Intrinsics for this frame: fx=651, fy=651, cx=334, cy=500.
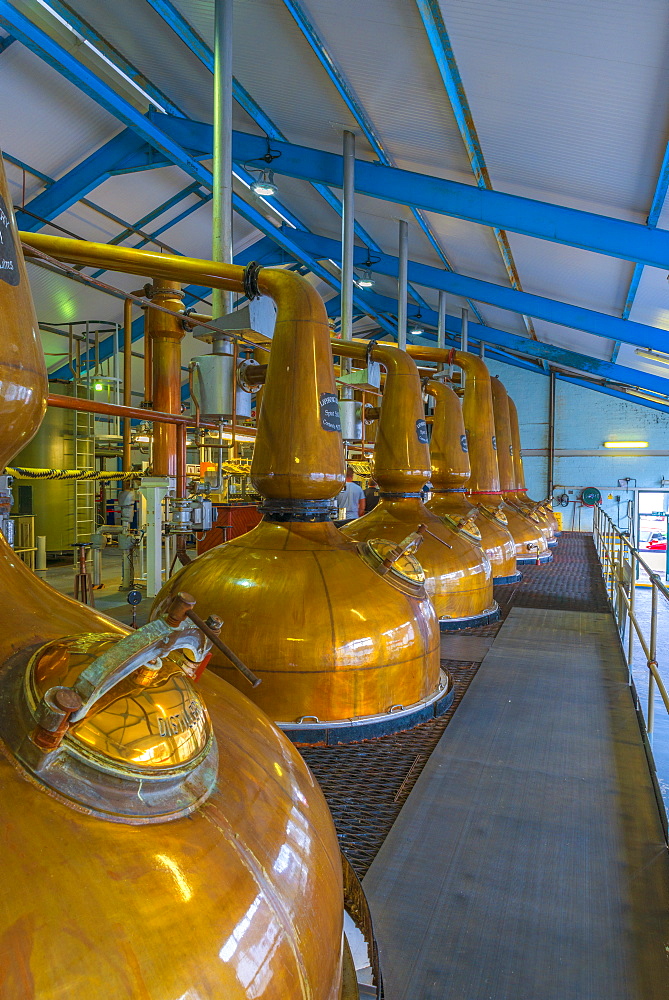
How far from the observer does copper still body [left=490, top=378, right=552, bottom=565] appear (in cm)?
1008

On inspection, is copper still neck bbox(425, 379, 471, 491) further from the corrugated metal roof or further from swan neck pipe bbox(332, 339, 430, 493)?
the corrugated metal roof

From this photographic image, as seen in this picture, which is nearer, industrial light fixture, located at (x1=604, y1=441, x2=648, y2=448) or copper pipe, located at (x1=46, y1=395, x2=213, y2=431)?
copper pipe, located at (x1=46, y1=395, x2=213, y2=431)

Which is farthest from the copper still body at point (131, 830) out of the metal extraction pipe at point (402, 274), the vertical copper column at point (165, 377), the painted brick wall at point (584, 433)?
the painted brick wall at point (584, 433)

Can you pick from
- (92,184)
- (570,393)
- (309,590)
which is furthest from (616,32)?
(570,393)

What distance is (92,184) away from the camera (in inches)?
440

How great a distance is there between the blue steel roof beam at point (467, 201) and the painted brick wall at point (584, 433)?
51.4ft

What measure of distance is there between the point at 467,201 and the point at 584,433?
1620cm

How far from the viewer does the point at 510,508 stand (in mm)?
10539

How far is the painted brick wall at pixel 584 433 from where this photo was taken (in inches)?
843

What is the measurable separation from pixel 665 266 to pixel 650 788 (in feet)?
18.9

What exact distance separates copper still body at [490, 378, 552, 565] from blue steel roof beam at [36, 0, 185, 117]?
6295mm

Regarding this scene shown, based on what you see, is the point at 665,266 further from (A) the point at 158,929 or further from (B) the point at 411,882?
(A) the point at 158,929

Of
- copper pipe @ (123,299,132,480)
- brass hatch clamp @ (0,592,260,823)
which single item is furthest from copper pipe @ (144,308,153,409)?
brass hatch clamp @ (0,592,260,823)

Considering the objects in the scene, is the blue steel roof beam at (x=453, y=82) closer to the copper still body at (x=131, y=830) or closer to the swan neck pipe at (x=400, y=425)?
the swan neck pipe at (x=400, y=425)
